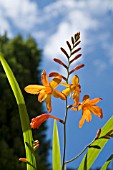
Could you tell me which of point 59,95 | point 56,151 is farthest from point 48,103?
point 56,151

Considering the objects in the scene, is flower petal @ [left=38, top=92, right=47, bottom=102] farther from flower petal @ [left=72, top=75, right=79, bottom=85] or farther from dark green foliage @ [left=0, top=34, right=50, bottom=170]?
dark green foliage @ [left=0, top=34, right=50, bottom=170]

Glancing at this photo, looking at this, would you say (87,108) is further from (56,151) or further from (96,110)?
(56,151)

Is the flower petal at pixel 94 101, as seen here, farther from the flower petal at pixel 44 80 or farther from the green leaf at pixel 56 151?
the green leaf at pixel 56 151

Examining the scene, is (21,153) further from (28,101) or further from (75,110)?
(75,110)

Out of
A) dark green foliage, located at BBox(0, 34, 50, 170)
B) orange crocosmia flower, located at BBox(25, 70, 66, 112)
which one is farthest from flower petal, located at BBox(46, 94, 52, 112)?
dark green foliage, located at BBox(0, 34, 50, 170)

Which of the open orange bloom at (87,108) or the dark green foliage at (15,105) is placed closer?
the open orange bloom at (87,108)

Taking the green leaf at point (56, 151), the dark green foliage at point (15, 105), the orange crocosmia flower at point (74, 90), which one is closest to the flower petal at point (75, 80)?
the orange crocosmia flower at point (74, 90)

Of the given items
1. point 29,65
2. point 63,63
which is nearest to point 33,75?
point 29,65
